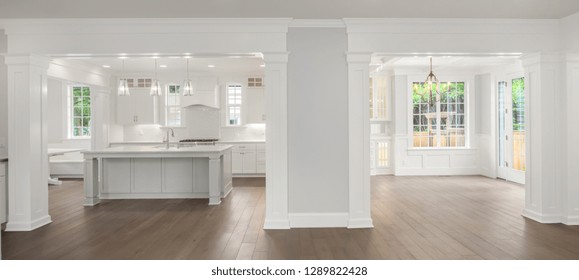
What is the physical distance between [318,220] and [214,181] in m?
2.25

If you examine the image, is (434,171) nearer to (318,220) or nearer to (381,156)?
(381,156)

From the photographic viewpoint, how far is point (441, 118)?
32.1 ft

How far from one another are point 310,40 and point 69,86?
27.0ft

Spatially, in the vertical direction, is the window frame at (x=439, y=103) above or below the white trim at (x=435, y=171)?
above

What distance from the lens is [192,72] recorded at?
32.1 feet

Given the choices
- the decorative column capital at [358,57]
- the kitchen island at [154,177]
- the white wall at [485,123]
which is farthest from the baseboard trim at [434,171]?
the decorative column capital at [358,57]

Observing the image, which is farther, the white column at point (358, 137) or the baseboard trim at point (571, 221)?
the baseboard trim at point (571, 221)

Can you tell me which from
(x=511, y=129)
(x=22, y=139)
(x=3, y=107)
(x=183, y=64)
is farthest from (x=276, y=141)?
(x=511, y=129)

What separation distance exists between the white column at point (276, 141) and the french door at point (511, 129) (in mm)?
5864

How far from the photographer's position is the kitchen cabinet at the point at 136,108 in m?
9.62

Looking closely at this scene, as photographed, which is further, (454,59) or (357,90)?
(454,59)

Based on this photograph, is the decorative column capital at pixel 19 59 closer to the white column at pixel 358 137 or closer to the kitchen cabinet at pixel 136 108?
the white column at pixel 358 137
